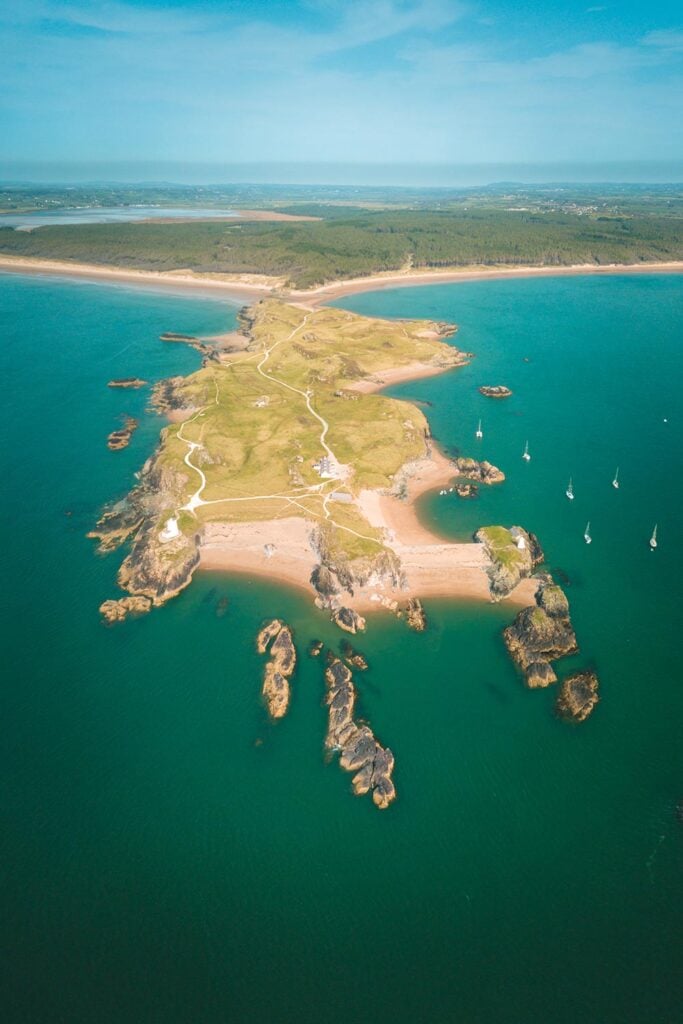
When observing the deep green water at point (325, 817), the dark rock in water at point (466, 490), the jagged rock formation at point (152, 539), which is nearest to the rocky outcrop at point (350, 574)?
the deep green water at point (325, 817)

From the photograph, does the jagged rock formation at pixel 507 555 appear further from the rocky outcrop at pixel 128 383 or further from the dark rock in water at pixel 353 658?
the rocky outcrop at pixel 128 383

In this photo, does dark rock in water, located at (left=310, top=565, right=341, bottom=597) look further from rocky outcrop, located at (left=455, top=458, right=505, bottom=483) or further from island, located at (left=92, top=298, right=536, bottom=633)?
rocky outcrop, located at (left=455, top=458, right=505, bottom=483)

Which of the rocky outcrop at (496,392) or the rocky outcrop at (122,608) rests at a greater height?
the rocky outcrop at (496,392)

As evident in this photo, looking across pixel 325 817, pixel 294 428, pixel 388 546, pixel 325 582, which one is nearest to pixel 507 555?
pixel 388 546

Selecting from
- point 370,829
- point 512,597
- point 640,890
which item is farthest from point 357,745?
point 512,597

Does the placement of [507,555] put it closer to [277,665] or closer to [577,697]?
[577,697]

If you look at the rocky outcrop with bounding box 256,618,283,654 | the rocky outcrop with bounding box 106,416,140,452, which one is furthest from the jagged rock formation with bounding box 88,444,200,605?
the rocky outcrop with bounding box 106,416,140,452
